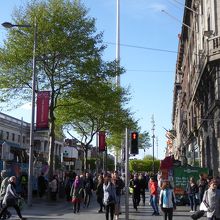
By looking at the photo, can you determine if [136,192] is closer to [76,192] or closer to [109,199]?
[76,192]

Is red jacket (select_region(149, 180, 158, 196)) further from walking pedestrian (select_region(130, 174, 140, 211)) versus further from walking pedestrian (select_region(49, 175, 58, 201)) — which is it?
walking pedestrian (select_region(49, 175, 58, 201))

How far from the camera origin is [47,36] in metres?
29.2

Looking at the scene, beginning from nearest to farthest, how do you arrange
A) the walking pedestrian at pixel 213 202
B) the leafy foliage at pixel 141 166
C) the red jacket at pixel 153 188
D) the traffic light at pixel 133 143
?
the walking pedestrian at pixel 213 202, the traffic light at pixel 133 143, the red jacket at pixel 153 188, the leafy foliage at pixel 141 166

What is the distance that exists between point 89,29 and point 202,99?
1119 centimetres

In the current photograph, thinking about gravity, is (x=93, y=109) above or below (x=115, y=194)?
above

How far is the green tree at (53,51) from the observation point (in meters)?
29.2

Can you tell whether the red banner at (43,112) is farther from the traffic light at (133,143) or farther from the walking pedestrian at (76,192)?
the traffic light at (133,143)

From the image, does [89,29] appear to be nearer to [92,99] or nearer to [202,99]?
[92,99]

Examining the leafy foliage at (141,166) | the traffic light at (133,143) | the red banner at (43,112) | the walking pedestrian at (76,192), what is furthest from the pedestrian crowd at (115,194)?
the leafy foliage at (141,166)

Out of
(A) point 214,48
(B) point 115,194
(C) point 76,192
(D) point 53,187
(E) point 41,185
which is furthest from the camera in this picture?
(E) point 41,185

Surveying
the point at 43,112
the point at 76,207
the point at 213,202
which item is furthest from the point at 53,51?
the point at 213,202

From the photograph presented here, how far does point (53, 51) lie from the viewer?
2928 centimetres

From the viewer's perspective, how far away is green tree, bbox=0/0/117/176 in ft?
95.7

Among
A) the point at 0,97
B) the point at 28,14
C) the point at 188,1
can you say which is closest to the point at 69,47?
the point at 28,14
